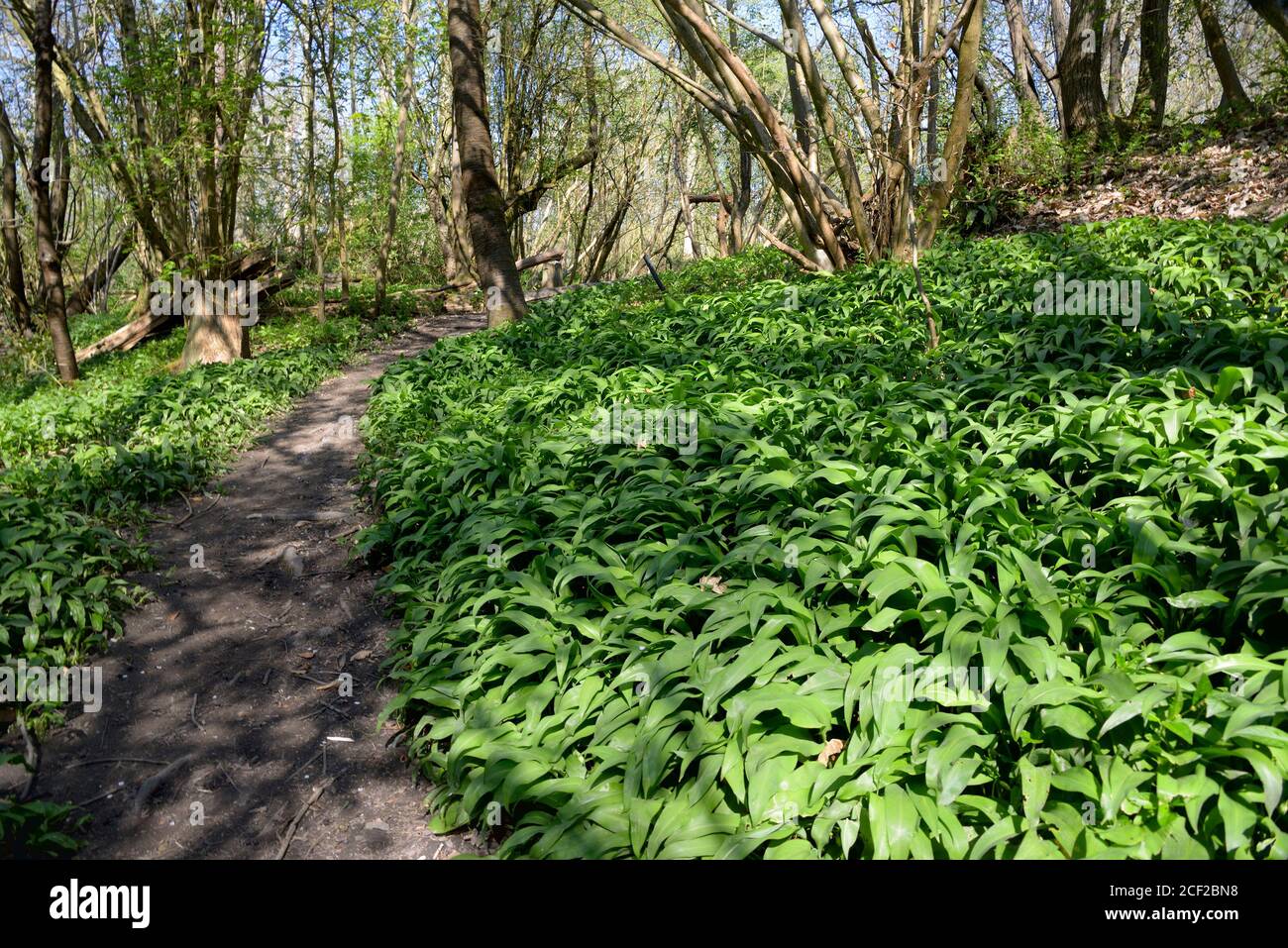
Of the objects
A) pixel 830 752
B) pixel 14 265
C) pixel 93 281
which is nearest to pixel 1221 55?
pixel 830 752

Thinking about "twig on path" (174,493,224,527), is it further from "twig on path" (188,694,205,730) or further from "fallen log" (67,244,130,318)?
"fallen log" (67,244,130,318)

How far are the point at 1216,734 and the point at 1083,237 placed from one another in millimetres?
8003

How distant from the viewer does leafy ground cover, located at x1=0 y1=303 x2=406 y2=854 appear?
13.2 ft

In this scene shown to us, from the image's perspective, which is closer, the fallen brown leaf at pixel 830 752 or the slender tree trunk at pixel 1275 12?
the fallen brown leaf at pixel 830 752

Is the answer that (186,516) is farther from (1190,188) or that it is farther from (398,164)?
(1190,188)

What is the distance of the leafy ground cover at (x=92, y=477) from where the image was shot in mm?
4023

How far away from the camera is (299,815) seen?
308 cm

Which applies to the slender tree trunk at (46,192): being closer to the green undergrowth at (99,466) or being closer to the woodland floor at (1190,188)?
the green undergrowth at (99,466)

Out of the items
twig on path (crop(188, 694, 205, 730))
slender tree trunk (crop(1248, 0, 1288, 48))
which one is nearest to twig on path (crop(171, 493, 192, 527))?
twig on path (crop(188, 694, 205, 730))

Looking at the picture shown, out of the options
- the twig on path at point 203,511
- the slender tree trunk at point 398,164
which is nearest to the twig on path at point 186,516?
the twig on path at point 203,511

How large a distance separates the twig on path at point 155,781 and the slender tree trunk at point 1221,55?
523 inches

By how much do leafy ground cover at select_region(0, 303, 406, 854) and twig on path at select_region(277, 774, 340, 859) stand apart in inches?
27.7

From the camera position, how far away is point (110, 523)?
18.7 ft
